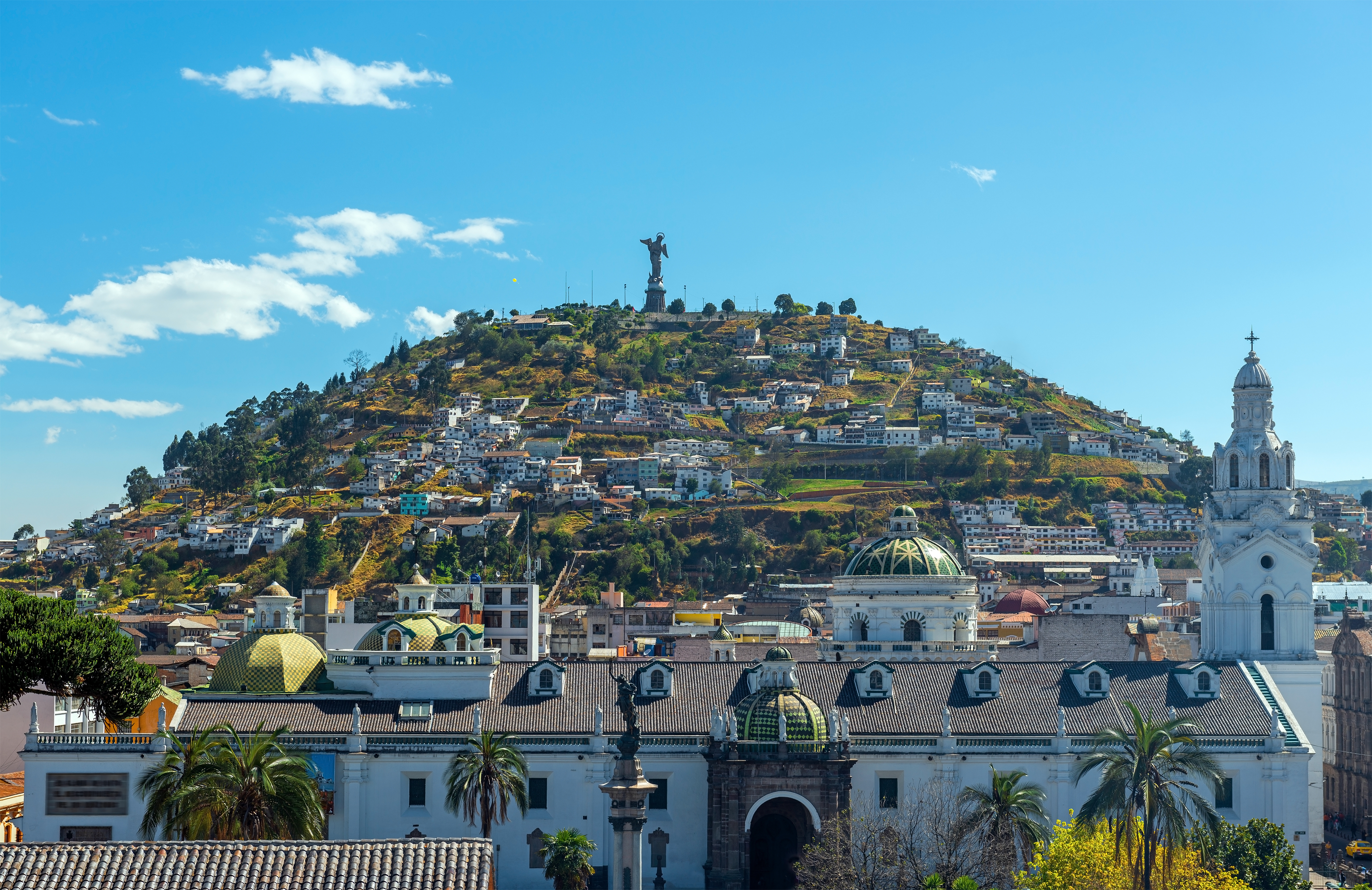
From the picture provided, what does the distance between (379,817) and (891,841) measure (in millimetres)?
21174

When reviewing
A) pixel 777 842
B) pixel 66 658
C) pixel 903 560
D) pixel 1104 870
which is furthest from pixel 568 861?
pixel 903 560

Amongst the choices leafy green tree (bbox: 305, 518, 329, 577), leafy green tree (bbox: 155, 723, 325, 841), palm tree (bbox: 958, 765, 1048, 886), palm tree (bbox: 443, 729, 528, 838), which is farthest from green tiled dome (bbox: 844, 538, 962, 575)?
leafy green tree (bbox: 305, 518, 329, 577)

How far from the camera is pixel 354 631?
9756 cm

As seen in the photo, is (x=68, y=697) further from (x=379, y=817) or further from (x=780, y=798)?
(x=780, y=798)

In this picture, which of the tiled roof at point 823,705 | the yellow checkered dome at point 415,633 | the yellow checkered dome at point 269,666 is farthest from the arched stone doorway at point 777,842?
the yellow checkered dome at point 269,666

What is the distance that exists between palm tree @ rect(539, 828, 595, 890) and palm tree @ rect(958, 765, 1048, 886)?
13627mm

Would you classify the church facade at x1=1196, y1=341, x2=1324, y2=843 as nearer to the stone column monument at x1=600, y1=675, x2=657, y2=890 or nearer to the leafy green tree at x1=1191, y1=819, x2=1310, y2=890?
the leafy green tree at x1=1191, y1=819, x2=1310, y2=890

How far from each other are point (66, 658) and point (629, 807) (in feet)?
71.2

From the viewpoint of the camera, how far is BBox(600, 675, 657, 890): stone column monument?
4809cm

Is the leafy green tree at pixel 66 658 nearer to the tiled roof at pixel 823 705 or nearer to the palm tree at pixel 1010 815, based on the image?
the tiled roof at pixel 823 705

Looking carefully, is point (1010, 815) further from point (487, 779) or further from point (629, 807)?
point (487, 779)

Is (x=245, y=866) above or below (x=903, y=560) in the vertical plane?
below

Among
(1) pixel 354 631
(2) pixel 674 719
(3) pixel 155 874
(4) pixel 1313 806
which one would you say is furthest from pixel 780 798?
(1) pixel 354 631

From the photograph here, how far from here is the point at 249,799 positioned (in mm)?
49969
